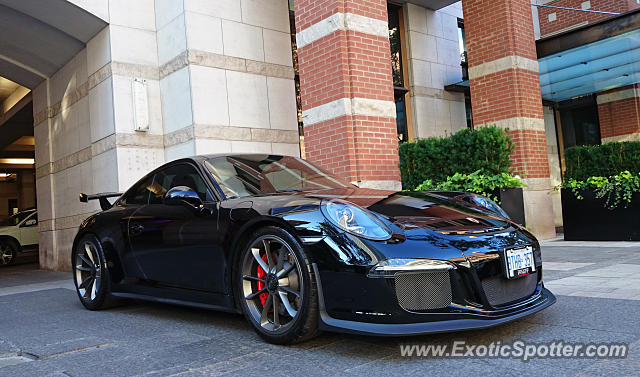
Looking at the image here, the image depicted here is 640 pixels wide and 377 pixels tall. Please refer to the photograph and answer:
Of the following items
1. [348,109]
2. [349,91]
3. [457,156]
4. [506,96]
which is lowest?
[457,156]

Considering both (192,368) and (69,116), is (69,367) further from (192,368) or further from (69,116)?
(69,116)

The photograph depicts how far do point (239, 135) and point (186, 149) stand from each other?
986mm

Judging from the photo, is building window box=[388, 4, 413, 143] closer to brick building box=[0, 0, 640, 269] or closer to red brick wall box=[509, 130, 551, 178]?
brick building box=[0, 0, 640, 269]

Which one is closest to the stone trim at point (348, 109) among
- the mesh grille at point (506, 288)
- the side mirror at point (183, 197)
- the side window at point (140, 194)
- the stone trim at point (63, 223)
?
the side window at point (140, 194)

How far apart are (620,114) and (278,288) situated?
15312mm

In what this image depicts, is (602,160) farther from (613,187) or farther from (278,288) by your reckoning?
(278,288)

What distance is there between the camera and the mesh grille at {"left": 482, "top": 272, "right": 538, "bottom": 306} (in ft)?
9.37

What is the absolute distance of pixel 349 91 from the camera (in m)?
7.91

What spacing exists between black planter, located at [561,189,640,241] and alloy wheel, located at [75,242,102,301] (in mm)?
7427

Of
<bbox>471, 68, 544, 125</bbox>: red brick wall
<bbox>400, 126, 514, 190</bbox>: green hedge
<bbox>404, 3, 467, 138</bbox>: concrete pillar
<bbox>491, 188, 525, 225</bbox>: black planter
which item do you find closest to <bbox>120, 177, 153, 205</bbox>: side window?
<bbox>400, 126, 514, 190</bbox>: green hedge

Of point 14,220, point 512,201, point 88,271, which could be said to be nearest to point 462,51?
point 512,201

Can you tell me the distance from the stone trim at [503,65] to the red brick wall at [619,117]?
6547 mm

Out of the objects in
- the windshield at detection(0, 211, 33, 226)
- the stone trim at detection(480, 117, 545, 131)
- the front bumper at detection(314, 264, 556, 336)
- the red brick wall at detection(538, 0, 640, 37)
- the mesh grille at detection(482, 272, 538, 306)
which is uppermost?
the red brick wall at detection(538, 0, 640, 37)

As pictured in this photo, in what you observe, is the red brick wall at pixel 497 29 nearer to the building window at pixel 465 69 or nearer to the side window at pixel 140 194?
the building window at pixel 465 69
